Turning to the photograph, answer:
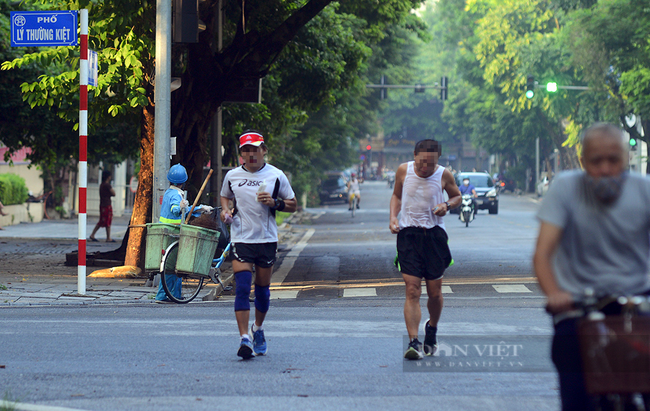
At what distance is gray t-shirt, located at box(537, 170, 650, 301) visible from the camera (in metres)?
3.61

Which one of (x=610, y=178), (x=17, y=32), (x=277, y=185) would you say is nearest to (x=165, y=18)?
(x=17, y=32)

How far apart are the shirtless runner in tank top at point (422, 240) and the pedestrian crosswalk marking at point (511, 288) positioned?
5.44 metres

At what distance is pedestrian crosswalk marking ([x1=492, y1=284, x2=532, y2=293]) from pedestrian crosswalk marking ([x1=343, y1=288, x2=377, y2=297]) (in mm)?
1674

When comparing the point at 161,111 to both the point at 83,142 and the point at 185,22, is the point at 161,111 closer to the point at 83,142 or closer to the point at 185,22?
the point at 185,22

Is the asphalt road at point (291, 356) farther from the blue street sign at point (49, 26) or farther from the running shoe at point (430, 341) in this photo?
the blue street sign at point (49, 26)

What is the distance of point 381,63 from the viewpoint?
35.8 meters

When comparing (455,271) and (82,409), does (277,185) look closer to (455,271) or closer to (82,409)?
(82,409)

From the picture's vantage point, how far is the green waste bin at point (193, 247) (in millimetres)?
10766

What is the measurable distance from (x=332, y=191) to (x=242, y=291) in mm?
48207

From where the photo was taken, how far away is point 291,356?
7.23 meters

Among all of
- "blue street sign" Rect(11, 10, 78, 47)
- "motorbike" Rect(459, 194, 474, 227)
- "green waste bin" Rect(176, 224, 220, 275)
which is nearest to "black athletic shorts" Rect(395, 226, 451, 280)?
"green waste bin" Rect(176, 224, 220, 275)

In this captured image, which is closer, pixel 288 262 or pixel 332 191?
pixel 288 262

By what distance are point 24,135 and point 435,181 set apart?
15.0 m

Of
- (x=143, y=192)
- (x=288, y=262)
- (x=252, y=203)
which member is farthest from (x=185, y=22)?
(x=252, y=203)
